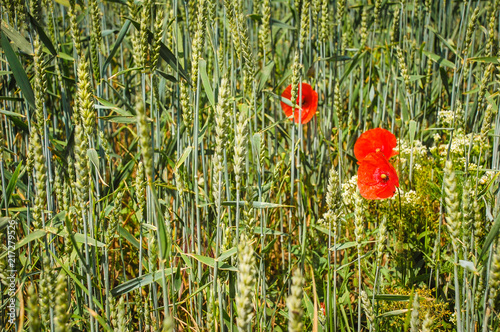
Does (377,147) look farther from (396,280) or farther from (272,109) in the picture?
(272,109)

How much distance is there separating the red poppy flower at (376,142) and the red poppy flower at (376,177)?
0.08 m

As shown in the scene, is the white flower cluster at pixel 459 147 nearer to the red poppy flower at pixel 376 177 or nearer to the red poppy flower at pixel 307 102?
the red poppy flower at pixel 376 177

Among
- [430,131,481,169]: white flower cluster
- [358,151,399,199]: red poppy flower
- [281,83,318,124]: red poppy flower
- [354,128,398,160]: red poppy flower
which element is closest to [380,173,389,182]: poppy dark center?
[358,151,399,199]: red poppy flower

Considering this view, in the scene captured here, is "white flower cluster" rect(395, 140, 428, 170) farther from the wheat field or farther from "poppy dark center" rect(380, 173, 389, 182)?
"poppy dark center" rect(380, 173, 389, 182)

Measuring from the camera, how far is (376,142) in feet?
4.59

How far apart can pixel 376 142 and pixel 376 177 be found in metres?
0.16

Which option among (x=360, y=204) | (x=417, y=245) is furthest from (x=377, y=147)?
(x=360, y=204)

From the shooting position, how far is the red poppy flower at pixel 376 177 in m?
1.28

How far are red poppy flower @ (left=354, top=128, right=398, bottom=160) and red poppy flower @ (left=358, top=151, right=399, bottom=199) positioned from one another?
78 mm

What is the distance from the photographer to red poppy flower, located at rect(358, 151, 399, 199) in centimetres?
128

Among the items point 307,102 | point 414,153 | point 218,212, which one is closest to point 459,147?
point 414,153

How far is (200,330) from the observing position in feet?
3.94

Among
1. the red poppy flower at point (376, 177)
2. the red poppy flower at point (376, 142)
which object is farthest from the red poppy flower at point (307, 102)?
the red poppy flower at point (376, 177)

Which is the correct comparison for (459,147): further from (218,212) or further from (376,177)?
(218,212)
